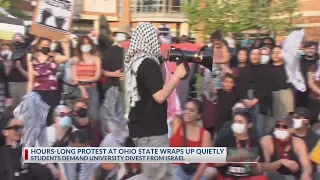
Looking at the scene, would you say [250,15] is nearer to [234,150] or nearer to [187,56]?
[234,150]

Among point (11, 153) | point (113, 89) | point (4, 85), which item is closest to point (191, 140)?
point (113, 89)

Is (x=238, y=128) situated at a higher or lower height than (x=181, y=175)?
higher

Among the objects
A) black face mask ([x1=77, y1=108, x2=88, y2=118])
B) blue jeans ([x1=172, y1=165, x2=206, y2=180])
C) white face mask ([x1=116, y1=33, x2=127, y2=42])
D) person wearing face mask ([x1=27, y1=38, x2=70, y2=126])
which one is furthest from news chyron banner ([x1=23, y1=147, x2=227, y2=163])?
white face mask ([x1=116, y1=33, x2=127, y2=42])

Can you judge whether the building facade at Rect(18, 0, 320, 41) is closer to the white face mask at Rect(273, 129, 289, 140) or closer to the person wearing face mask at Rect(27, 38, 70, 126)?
the person wearing face mask at Rect(27, 38, 70, 126)

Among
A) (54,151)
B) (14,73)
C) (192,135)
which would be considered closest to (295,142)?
(192,135)

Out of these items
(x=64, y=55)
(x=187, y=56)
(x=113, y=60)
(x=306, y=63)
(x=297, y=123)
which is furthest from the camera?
(x=64, y=55)

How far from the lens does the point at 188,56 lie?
4367 mm

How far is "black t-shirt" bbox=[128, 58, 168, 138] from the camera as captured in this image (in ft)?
13.6

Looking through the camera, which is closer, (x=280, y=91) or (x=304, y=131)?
(x=304, y=131)

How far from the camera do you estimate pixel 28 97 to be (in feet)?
22.7

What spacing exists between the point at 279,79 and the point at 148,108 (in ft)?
12.0

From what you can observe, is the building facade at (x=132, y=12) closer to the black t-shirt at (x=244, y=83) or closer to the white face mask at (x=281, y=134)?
the black t-shirt at (x=244, y=83)

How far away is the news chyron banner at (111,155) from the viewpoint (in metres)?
4.46

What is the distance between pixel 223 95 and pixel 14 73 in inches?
116
